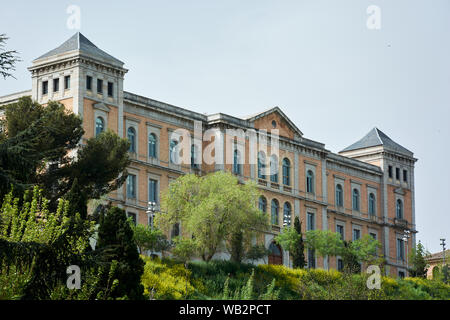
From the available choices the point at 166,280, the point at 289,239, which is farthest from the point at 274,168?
the point at 166,280

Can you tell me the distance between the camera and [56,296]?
23953mm

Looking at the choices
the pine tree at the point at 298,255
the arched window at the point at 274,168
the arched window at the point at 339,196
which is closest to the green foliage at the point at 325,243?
the pine tree at the point at 298,255

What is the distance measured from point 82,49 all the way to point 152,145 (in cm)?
860

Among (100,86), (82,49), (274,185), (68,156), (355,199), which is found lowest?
(68,156)

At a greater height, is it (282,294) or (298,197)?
(298,197)

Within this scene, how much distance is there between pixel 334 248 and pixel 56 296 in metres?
48.1

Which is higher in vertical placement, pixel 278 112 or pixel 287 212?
pixel 278 112

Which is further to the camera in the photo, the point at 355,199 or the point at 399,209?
the point at 399,209

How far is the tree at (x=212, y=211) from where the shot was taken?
193 feet

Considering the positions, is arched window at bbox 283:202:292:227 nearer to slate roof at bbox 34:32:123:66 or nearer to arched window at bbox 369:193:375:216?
arched window at bbox 369:193:375:216

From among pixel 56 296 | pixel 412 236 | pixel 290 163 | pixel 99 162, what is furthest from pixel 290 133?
pixel 56 296

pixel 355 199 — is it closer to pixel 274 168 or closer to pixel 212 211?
pixel 274 168

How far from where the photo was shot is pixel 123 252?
40750 millimetres
